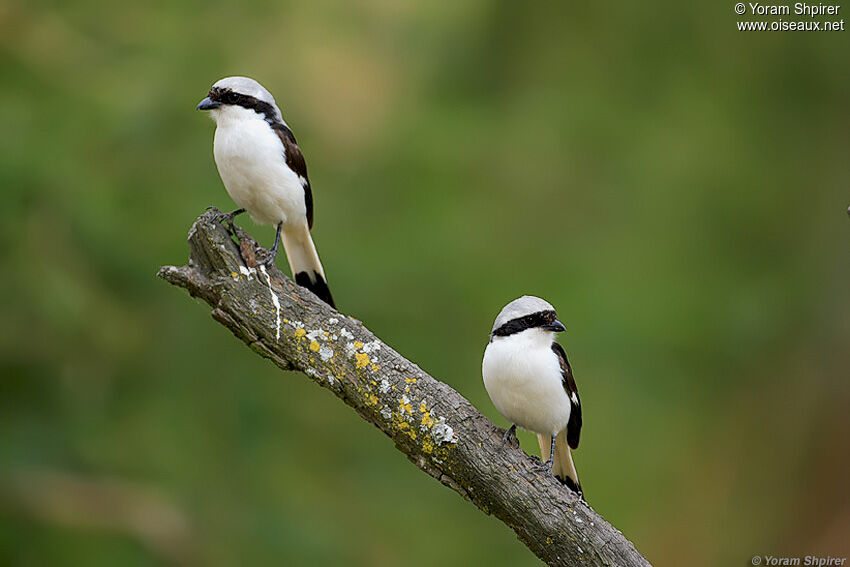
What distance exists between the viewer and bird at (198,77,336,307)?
5129 mm

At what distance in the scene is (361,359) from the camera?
4410 millimetres

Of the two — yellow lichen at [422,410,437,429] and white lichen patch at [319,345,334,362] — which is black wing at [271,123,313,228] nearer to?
white lichen patch at [319,345,334,362]

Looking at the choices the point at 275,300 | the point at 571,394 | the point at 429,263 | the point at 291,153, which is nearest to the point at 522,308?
the point at 571,394

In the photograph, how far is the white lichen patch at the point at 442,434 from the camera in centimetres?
426

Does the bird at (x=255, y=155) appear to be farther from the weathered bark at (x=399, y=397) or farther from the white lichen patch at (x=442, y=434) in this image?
the white lichen patch at (x=442, y=434)

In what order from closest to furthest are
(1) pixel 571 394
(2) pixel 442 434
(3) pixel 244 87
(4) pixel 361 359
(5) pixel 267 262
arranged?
(2) pixel 442 434 → (4) pixel 361 359 → (5) pixel 267 262 → (1) pixel 571 394 → (3) pixel 244 87

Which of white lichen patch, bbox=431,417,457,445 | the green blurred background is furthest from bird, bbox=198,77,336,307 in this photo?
the green blurred background

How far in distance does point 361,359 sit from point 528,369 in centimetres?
82

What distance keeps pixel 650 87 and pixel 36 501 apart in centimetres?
703

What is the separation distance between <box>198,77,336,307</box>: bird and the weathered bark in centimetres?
55

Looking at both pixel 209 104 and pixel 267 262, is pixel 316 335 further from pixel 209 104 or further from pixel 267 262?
pixel 209 104

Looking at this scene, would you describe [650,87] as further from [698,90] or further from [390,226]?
[390,226]

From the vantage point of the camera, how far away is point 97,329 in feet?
23.8

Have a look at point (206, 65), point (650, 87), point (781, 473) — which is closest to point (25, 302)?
point (206, 65)
